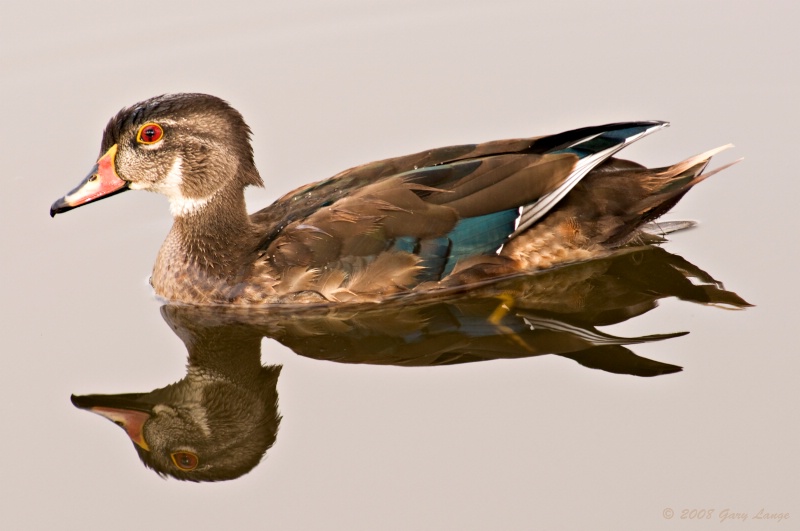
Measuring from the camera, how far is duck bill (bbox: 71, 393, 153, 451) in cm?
845

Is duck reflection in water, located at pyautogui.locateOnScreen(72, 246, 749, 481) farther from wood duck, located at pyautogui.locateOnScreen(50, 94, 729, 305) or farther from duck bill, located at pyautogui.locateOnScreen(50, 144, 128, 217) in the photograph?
duck bill, located at pyautogui.locateOnScreen(50, 144, 128, 217)

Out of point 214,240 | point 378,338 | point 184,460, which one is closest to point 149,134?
point 214,240

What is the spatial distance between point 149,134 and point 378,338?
2.27 m

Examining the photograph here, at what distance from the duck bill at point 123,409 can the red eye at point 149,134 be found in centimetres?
195

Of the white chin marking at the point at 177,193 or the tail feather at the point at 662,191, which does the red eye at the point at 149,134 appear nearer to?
the white chin marking at the point at 177,193

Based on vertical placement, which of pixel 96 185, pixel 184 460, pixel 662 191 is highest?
pixel 96 185

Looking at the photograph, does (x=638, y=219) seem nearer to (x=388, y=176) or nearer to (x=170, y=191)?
(x=388, y=176)

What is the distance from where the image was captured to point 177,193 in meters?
9.80

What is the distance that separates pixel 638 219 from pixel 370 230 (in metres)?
2.06

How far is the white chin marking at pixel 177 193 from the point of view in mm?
9703

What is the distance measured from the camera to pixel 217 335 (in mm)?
9492

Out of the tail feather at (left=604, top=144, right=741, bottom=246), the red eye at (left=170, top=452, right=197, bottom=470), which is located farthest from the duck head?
the tail feather at (left=604, top=144, right=741, bottom=246)

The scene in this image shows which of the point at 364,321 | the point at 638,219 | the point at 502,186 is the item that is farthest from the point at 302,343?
the point at 638,219

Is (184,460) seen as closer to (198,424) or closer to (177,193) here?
(198,424)
